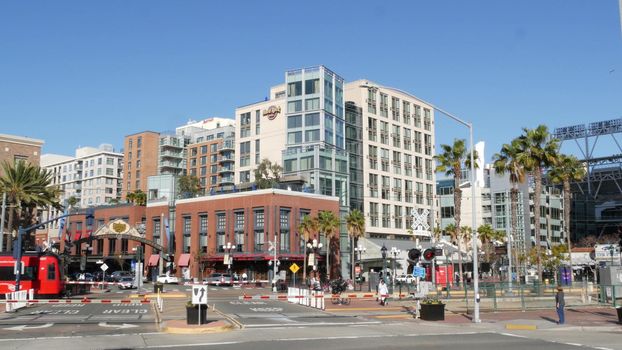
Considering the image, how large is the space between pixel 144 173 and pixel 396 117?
6470cm

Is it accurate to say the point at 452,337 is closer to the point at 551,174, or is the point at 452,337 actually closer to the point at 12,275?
the point at 12,275

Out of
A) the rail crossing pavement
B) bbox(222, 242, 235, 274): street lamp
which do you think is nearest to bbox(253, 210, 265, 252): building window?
bbox(222, 242, 235, 274): street lamp

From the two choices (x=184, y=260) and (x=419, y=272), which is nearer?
(x=419, y=272)

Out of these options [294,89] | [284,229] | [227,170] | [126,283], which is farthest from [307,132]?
[126,283]

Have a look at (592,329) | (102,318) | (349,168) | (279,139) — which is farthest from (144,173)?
(592,329)

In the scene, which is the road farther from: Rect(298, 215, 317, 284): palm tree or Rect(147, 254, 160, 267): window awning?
Rect(147, 254, 160, 267): window awning

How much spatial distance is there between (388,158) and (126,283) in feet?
182

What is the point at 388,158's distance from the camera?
109m

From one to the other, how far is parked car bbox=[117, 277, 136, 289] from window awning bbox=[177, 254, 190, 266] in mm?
19722

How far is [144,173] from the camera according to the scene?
14550 cm

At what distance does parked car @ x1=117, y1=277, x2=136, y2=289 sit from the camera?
6725cm

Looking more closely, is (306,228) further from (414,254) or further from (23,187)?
(414,254)

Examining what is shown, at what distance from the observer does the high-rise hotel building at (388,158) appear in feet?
340

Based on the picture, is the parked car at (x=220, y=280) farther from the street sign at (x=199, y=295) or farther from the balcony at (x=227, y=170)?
the balcony at (x=227, y=170)
